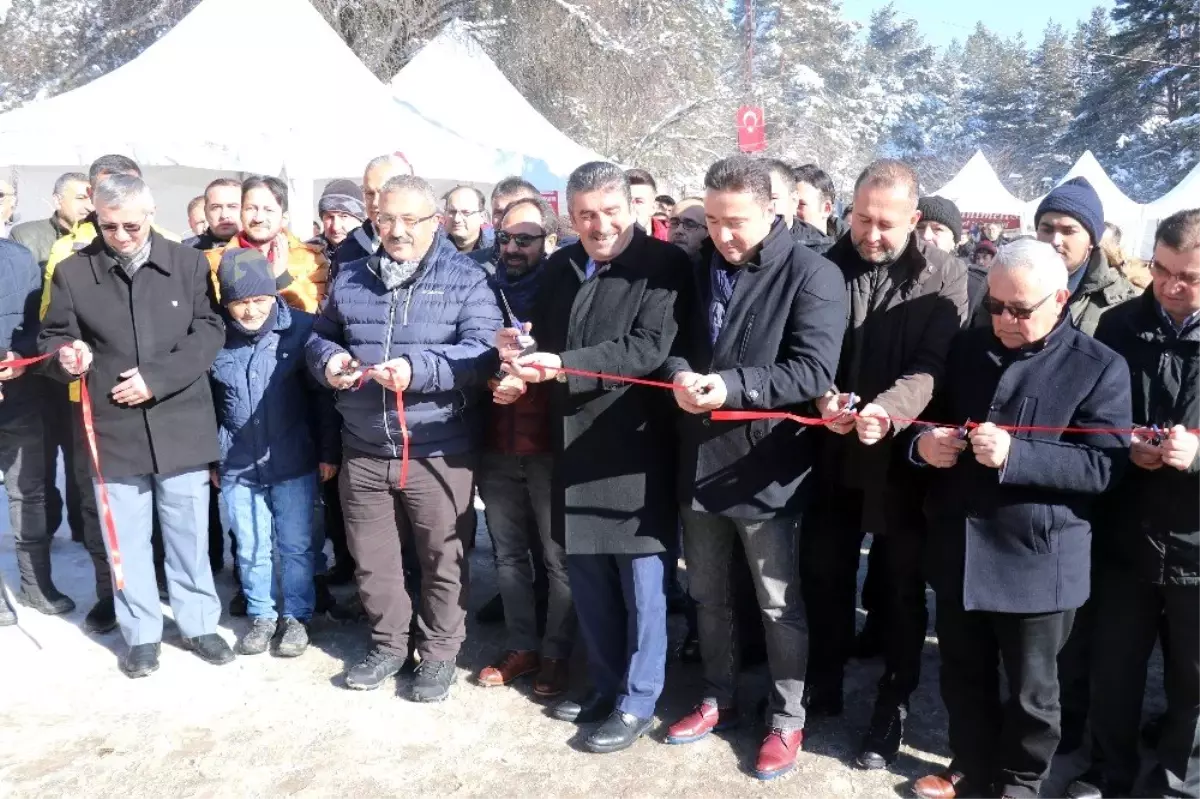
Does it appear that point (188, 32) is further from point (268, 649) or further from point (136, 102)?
point (268, 649)

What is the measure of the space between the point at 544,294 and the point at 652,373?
62 centimetres

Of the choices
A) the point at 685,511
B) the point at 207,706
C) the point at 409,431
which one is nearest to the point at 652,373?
the point at 685,511

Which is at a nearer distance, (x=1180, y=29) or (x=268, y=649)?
(x=268, y=649)

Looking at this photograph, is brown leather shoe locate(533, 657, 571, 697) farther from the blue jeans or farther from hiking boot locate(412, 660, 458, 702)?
the blue jeans

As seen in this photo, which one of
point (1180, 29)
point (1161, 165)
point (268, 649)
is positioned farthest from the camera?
point (1161, 165)

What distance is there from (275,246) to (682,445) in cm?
265

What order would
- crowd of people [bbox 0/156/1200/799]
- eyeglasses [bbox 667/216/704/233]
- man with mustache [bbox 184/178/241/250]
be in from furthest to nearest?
eyeglasses [bbox 667/216/704/233] → man with mustache [bbox 184/178/241/250] → crowd of people [bbox 0/156/1200/799]

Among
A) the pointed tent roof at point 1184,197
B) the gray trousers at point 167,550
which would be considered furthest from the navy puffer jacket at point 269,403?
the pointed tent roof at point 1184,197

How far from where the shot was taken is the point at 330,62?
11.6 m

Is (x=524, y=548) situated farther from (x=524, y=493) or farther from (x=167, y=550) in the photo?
(x=167, y=550)

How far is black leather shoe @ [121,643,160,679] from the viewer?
13.6 ft

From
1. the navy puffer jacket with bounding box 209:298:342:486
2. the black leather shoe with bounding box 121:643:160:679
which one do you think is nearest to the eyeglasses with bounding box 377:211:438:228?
the navy puffer jacket with bounding box 209:298:342:486

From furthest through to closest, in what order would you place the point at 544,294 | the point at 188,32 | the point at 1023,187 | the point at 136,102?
the point at 1023,187
the point at 188,32
the point at 136,102
the point at 544,294

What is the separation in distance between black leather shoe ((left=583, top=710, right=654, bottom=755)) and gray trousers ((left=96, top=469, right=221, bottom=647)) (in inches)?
80.0
